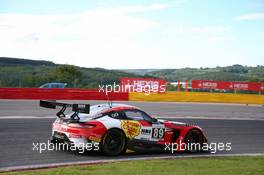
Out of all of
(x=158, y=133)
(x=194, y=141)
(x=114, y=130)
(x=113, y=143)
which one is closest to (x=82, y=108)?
(x=114, y=130)

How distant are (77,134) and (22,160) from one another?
1.26m

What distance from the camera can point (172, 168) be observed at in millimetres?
8688

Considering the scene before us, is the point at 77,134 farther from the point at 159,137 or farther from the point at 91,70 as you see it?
the point at 91,70

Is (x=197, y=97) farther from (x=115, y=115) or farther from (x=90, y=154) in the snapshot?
(x=90, y=154)

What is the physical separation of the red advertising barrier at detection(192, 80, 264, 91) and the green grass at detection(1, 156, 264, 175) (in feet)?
69.8

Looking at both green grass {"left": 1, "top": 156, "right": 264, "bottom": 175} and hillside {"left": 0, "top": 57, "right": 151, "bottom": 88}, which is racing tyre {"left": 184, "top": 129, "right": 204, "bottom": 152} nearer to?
green grass {"left": 1, "top": 156, "right": 264, "bottom": 175}

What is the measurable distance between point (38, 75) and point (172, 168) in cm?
2826

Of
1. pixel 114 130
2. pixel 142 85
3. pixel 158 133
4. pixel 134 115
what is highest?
pixel 142 85

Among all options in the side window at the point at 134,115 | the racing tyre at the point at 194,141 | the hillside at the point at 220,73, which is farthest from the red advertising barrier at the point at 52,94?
the hillside at the point at 220,73

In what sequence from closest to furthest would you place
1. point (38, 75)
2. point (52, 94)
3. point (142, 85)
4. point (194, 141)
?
point (194, 141)
point (52, 94)
point (142, 85)
point (38, 75)

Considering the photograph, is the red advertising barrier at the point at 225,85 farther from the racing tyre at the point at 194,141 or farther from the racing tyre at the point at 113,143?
the racing tyre at the point at 113,143

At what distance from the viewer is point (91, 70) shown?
46.8 meters

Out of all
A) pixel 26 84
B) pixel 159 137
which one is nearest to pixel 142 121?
pixel 159 137

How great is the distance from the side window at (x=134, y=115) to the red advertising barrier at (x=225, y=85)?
67.1ft
